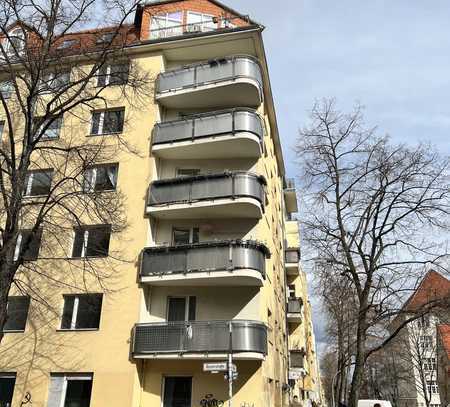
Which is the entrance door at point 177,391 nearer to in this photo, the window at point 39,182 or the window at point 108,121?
the window at point 39,182

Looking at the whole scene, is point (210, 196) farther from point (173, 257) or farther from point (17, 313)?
point (17, 313)

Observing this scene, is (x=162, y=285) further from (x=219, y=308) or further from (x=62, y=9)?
(x=62, y=9)

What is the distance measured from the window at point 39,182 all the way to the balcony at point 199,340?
7.48 meters

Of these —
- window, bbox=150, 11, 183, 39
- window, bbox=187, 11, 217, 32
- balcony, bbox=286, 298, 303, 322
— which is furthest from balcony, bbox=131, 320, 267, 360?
balcony, bbox=286, 298, 303, 322

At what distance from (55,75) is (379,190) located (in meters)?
13.8

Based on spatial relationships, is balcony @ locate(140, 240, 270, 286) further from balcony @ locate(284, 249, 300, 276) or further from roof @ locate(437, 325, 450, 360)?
roof @ locate(437, 325, 450, 360)

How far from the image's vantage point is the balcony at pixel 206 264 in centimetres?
1562

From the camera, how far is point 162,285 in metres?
16.7

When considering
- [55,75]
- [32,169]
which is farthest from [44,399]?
[55,75]

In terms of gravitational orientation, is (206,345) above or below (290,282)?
below

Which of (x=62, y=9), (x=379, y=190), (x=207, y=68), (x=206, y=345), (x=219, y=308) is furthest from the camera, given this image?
(x=379, y=190)

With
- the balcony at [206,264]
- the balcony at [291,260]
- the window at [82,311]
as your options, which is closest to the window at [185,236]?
the balcony at [206,264]

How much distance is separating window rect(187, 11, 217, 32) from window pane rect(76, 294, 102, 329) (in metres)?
12.2

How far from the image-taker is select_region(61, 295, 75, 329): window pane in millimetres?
16500
